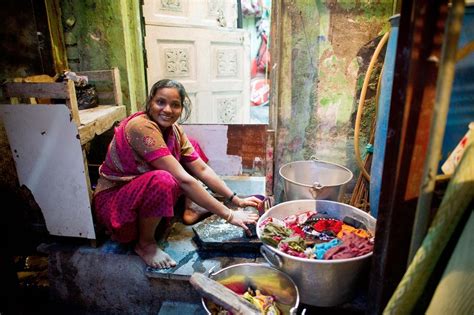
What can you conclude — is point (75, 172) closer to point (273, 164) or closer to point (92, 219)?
point (92, 219)

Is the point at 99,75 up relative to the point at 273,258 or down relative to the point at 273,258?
up

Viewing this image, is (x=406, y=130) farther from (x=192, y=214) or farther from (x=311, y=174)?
(x=192, y=214)

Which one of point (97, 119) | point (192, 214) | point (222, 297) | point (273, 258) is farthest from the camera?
point (192, 214)

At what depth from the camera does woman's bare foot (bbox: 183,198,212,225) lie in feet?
7.70

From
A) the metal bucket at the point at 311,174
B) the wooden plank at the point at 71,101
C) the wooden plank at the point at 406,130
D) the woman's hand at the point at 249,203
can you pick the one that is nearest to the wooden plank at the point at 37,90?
the wooden plank at the point at 71,101

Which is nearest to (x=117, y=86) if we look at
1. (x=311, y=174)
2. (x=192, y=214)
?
(x=192, y=214)

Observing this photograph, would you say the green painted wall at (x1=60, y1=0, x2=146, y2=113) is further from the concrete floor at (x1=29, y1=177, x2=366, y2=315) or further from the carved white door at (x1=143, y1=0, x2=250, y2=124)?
the concrete floor at (x1=29, y1=177, x2=366, y2=315)

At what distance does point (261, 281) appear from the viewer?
65.7 inches

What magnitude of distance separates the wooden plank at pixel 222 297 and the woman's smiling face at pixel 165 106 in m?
1.00

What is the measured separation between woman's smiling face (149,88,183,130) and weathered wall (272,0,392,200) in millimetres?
878

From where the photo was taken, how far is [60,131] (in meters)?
1.86

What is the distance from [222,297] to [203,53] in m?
2.76

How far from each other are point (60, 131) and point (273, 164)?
1566 mm

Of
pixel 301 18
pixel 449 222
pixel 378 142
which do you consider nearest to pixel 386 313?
pixel 449 222
